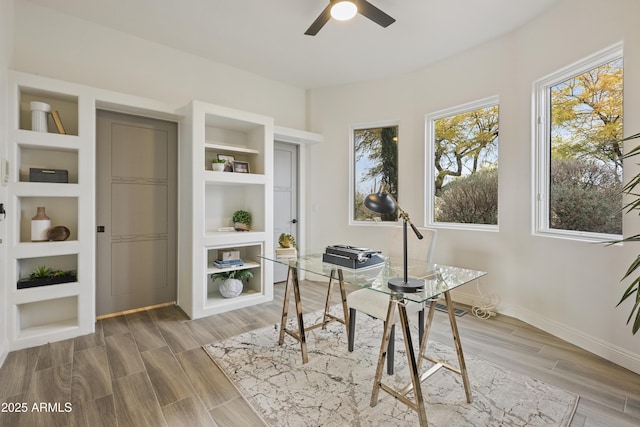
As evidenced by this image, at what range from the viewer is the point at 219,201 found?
3656mm

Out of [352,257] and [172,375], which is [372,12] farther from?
[172,375]

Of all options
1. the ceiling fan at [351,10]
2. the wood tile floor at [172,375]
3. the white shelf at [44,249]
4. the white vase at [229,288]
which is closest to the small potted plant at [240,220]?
the white vase at [229,288]

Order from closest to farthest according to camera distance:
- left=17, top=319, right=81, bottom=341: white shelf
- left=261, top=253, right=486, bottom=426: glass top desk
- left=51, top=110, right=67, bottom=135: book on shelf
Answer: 1. left=261, top=253, right=486, bottom=426: glass top desk
2. left=17, top=319, right=81, bottom=341: white shelf
3. left=51, top=110, right=67, bottom=135: book on shelf

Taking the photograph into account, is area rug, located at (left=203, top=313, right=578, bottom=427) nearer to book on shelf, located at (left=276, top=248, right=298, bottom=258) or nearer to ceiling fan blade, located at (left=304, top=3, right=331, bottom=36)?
book on shelf, located at (left=276, top=248, right=298, bottom=258)

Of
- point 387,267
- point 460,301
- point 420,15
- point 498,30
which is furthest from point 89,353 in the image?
point 498,30

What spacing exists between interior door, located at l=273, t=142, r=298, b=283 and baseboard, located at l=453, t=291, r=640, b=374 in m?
2.56

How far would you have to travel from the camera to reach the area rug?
1610mm

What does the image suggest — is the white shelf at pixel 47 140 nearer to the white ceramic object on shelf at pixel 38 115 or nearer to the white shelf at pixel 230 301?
the white ceramic object on shelf at pixel 38 115

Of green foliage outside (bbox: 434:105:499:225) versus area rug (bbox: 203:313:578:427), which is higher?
green foliage outside (bbox: 434:105:499:225)

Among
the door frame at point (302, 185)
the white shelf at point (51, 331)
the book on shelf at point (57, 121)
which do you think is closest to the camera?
the white shelf at point (51, 331)

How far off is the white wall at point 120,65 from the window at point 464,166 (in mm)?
2419

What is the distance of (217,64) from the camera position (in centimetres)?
369

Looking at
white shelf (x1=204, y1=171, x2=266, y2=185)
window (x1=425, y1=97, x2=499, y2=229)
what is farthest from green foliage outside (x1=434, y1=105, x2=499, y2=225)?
white shelf (x1=204, y1=171, x2=266, y2=185)

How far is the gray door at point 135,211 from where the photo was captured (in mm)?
2982
